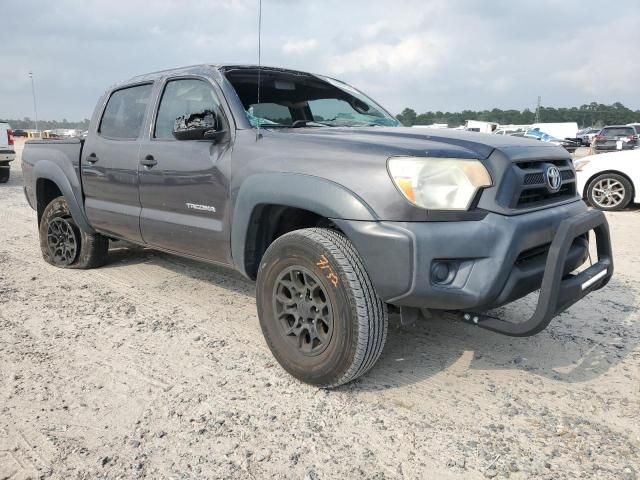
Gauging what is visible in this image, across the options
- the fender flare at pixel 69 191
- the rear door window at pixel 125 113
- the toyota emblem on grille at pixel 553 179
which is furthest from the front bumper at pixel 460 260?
the fender flare at pixel 69 191

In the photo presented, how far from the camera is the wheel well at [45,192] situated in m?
5.26

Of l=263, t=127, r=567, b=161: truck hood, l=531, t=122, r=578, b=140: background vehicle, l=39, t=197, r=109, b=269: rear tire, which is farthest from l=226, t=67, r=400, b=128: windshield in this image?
l=531, t=122, r=578, b=140: background vehicle

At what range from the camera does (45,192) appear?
534 centimetres

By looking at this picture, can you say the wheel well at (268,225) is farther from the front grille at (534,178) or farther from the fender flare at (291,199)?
the front grille at (534,178)

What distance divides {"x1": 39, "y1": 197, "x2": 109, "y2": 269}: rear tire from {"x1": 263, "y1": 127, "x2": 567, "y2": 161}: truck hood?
2.75m

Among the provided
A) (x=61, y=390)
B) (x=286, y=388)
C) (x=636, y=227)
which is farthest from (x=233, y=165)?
(x=636, y=227)

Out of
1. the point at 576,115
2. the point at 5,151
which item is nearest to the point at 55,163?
the point at 5,151

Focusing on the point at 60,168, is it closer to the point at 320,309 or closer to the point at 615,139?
the point at 320,309

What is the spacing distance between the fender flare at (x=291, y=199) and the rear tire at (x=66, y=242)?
2366 millimetres

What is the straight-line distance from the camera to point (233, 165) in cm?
311

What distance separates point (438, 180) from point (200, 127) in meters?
1.55

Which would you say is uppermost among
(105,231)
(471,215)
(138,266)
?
(471,215)

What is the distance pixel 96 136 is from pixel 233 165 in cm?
201

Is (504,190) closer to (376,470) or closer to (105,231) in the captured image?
(376,470)
